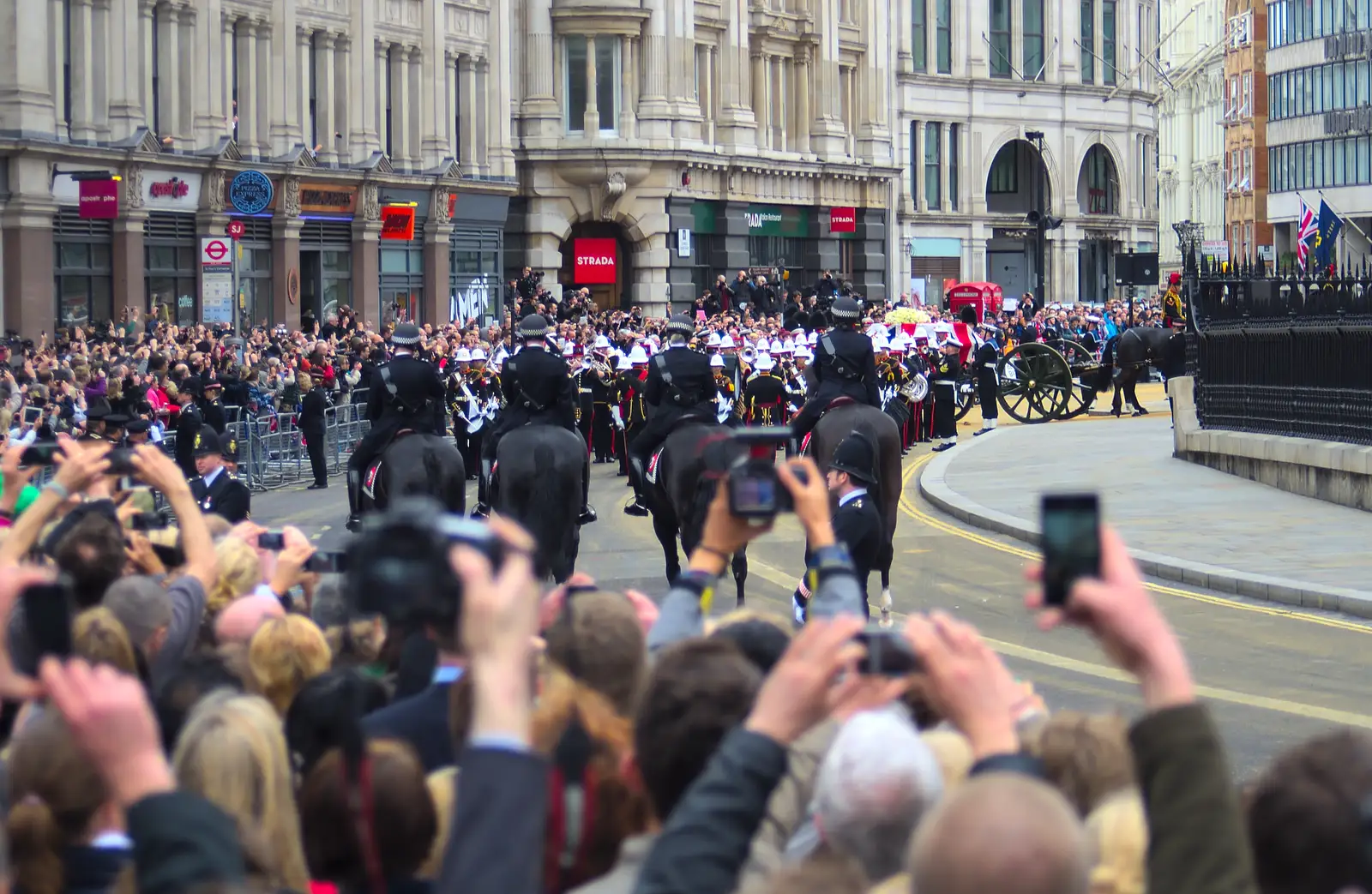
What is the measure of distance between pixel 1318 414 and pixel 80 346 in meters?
16.6

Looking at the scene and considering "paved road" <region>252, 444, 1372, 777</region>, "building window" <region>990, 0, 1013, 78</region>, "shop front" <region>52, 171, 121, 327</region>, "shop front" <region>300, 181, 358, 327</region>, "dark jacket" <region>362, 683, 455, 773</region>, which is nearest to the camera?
"dark jacket" <region>362, 683, 455, 773</region>

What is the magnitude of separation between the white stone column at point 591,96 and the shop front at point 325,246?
14.7 m

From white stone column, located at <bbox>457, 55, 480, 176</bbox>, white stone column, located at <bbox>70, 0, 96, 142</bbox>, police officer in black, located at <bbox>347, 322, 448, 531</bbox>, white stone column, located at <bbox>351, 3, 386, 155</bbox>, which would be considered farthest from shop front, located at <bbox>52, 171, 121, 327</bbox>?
police officer in black, located at <bbox>347, 322, 448, 531</bbox>

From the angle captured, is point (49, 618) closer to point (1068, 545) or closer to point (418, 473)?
point (1068, 545)

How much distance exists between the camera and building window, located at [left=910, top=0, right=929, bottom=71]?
78562 millimetres

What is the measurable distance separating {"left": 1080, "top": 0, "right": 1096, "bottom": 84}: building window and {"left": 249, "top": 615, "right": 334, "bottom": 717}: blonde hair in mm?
81218

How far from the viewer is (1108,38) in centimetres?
8606

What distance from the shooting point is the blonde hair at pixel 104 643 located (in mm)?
5848

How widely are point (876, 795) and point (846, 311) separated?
40.2ft

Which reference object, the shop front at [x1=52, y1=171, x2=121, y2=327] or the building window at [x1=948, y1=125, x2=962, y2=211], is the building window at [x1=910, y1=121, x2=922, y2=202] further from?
the shop front at [x1=52, y1=171, x2=121, y2=327]

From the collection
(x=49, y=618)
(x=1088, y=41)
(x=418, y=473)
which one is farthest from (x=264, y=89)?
(x=1088, y=41)

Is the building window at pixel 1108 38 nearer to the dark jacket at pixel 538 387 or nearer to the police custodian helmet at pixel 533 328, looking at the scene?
the police custodian helmet at pixel 533 328

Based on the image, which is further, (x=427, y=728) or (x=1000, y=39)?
(x=1000, y=39)

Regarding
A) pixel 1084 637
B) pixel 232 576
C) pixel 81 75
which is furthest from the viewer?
pixel 81 75
